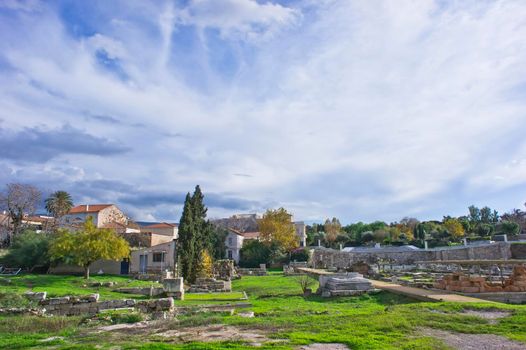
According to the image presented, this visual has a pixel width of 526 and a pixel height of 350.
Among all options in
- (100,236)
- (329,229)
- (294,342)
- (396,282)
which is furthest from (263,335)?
(329,229)

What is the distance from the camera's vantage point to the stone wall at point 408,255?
163ft

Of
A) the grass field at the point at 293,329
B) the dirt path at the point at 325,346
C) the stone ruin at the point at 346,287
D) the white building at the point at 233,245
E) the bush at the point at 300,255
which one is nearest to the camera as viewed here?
the dirt path at the point at 325,346

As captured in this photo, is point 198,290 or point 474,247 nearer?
point 198,290

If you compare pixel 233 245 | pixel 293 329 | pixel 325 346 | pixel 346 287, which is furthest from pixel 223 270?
pixel 325 346

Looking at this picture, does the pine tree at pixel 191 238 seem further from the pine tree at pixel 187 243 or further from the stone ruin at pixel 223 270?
the stone ruin at pixel 223 270

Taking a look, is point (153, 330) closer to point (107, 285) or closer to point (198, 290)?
point (198, 290)

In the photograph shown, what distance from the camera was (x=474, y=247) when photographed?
4994cm

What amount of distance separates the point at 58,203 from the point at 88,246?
2851 centimetres

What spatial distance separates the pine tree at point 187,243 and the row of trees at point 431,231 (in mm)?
44423

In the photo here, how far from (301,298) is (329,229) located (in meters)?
77.2

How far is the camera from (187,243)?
32.5m

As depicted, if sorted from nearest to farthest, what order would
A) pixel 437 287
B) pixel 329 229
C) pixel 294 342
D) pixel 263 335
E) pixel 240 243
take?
pixel 294 342 → pixel 263 335 → pixel 437 287 → pixel 240 243 → pixel 329 229

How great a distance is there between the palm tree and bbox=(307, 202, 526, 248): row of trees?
4624 cm

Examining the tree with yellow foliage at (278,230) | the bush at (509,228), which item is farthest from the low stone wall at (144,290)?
the bush at (509,228)
